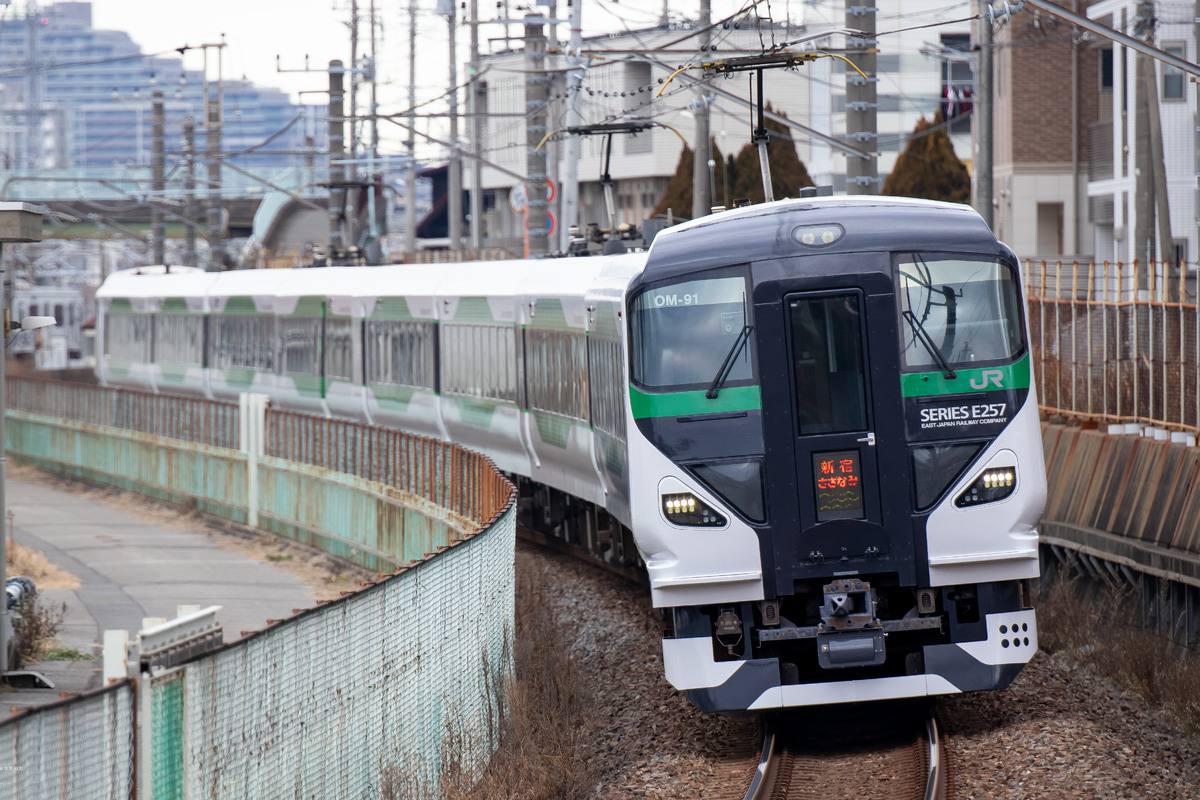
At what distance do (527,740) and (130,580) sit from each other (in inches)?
463

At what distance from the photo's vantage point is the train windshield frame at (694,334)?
997 cm

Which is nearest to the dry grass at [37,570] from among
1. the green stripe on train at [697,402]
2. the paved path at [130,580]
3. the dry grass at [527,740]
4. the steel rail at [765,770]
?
the paved path at [130,580]

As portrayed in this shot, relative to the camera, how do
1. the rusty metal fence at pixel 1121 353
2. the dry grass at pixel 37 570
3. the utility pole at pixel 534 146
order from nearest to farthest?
the rusty metal fence at pixel 1121 353, the dry grass at pixel 37 570, the utility pole at pixel 534 146

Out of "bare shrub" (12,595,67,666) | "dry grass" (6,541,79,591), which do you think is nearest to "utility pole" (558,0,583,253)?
"dry grass" (6,541,79,591)

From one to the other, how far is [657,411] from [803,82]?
4693 cm

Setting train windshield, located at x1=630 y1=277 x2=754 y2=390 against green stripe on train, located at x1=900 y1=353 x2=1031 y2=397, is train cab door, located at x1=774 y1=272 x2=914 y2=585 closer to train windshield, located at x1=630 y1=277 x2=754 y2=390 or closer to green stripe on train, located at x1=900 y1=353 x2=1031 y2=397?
green stripe on train, located at x1=900 y1=353 x2=1031 y2=397

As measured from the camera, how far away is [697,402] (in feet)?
32.7

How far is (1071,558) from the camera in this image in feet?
48.2

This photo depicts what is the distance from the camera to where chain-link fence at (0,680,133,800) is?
18.4 ft

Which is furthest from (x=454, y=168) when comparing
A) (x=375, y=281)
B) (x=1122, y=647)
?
(x=1122, y=647)

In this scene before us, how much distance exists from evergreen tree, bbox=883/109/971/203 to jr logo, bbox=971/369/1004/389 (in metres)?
36.0

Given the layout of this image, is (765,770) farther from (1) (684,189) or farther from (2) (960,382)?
(1) (684,189)

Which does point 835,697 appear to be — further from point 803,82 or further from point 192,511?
point 803,82

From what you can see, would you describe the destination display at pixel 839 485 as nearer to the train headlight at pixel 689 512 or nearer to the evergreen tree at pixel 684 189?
the train headlight at pixel 689 512
